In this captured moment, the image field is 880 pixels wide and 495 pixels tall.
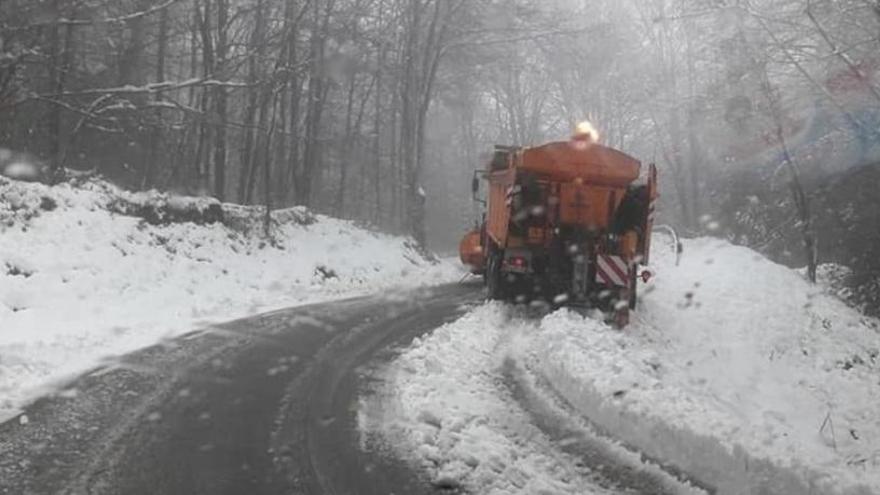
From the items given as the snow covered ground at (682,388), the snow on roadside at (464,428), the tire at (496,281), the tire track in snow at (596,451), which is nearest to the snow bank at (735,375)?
the snow covered ground at (682,388)

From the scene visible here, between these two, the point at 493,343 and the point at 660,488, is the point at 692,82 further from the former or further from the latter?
the point at 660,488

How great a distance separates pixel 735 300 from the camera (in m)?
17.3

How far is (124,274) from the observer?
14617 mm

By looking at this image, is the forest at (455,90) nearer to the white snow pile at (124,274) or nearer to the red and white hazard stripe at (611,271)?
the white snow pile at (124,274)

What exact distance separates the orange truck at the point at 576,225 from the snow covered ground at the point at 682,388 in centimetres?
84

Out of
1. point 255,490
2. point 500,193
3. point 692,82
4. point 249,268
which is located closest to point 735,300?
point 500,193

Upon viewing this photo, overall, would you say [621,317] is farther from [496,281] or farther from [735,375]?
[496,281]

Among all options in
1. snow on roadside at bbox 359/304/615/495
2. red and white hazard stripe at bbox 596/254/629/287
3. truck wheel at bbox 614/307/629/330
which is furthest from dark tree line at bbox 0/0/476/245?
snow on roadside at bbox 359/304/615/495

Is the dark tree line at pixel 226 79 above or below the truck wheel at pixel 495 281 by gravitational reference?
above

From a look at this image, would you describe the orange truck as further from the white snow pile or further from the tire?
the white snow pile

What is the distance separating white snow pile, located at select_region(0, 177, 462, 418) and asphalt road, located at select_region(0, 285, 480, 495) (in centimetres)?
66

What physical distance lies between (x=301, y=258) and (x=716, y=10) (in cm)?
1166

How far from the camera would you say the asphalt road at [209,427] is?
540 centimetres

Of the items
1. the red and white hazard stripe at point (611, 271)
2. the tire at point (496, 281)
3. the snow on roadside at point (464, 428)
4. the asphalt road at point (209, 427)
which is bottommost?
the asphalt road at point (209, 427)
